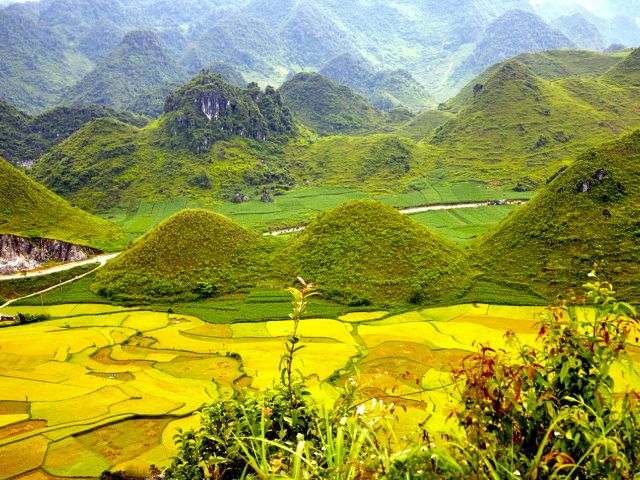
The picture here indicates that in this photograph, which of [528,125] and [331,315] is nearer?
[331,315]

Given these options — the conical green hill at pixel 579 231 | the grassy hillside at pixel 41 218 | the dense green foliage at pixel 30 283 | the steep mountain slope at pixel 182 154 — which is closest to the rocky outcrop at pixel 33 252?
the grassy hillside at pixel 41 218

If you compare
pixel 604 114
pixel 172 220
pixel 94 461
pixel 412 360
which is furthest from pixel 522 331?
pixel 604 114

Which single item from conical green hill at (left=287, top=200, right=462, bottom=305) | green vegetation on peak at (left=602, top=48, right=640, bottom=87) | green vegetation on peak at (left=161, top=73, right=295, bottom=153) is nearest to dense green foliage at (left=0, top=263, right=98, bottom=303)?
conical green hill at (left=287, top=200, right=462, bottom=305)

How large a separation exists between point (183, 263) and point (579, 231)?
54.2m

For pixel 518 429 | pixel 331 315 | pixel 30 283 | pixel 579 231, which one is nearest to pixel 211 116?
pixel 30 283

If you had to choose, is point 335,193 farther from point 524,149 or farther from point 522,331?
point 522,331

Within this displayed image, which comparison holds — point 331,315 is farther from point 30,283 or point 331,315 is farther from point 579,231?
point 30,283

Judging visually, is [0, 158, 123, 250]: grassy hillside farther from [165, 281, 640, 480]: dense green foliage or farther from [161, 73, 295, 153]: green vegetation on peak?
[165, 281, 640, 480]: dense green foliage

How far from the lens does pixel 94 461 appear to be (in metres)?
25.2

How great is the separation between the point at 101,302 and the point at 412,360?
42536mm

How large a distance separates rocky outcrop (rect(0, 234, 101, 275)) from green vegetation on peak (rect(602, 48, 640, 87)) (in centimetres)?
18641

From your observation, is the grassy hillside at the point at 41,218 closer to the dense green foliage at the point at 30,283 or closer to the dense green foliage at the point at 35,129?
→ the dense green foliage at the point at 30,283

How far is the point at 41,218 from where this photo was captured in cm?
8212

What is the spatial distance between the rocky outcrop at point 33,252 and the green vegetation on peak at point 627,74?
18641 cm
